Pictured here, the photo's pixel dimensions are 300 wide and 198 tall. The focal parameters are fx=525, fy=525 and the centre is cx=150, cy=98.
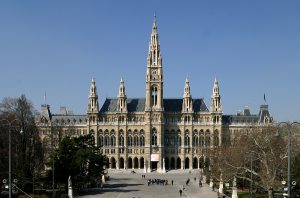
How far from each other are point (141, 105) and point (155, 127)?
8772 millimetres

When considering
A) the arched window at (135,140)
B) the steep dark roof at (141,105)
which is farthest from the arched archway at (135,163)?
the steep dark roof at (141,105)

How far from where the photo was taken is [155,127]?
131 metres

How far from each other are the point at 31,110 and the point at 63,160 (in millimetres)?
8619

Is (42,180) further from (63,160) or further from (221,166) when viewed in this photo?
(221,166)

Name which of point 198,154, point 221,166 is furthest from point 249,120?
point 221,166

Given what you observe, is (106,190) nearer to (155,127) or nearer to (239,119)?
(155,127)

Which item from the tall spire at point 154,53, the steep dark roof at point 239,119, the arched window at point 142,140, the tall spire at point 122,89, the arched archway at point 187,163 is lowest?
the arched archway at point 187,163

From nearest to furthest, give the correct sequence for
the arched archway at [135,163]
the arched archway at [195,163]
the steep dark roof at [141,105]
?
the arched archway at [195,163] < the arched archway at [135,163] < the steep dark roof at [141,105]

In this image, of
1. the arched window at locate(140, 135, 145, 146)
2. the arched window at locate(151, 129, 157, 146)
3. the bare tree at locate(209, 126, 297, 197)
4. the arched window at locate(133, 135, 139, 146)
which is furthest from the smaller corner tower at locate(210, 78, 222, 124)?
the bare tree at locate(209, 126, 297, 197)

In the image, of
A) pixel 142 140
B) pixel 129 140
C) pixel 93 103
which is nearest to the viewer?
pixel 142 140

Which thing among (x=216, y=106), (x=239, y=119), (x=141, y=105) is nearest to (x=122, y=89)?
(x=141, y=105)

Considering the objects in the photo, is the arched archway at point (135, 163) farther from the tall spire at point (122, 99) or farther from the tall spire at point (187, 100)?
the tall spire at point (187, 100)

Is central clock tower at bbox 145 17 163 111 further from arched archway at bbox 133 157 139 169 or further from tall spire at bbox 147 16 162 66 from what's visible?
arched archway at bbox 133 157 139 169

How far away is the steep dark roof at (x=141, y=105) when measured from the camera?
136 metres
